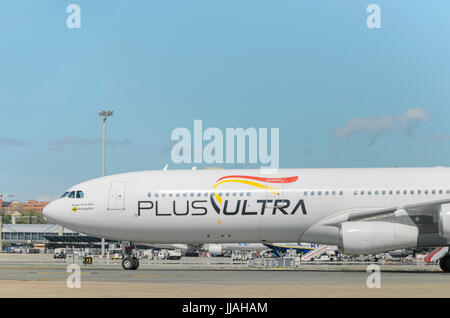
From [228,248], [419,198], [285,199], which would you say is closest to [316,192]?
[285,199]

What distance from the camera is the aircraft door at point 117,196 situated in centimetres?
2917

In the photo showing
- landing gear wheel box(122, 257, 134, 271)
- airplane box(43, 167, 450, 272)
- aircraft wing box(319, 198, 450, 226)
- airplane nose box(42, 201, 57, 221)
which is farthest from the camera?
airplane nose box(42, 201, 57, 221)

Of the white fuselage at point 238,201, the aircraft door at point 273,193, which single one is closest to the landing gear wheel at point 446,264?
the white fuselage at point 238,201

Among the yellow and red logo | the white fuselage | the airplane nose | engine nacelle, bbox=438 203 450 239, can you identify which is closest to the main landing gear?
the white fuselage

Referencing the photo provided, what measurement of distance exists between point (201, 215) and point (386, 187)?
7967mm

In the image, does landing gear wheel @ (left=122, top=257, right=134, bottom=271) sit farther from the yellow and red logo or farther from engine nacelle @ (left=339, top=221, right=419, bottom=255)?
engine nacelle @ (left=339, top=221, right=419, bottom=255)

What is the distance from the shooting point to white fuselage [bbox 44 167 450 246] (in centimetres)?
2725

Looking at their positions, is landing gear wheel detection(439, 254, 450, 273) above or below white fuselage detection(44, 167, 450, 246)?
below

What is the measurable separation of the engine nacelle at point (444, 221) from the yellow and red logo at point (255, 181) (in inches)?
246

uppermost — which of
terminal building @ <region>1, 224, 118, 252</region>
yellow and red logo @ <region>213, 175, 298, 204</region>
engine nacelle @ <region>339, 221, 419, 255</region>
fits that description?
yellow and red logo @ <region>213, 175, 298, 204</region>

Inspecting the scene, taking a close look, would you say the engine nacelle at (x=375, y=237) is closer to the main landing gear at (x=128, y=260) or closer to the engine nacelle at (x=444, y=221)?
the engine nacelle at (x=444, y=221)

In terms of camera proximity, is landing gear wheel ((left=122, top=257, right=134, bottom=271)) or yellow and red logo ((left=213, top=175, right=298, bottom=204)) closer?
yellow and red logo ((left=213, top=175, right=298, bottom=204))

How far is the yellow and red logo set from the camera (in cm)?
2794

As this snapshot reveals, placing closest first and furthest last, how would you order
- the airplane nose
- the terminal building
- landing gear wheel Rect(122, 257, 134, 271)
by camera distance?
landing gear wheel Rect(122, 257, 134, 271)
the airplane nose
the terminal building
